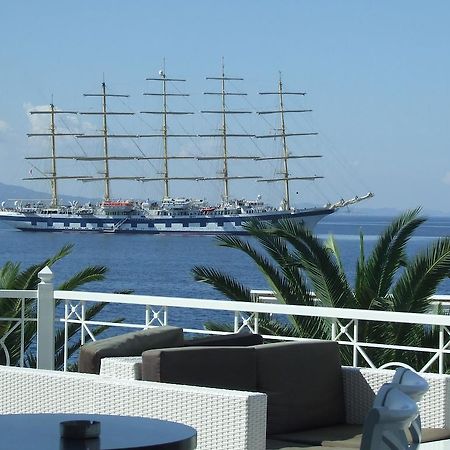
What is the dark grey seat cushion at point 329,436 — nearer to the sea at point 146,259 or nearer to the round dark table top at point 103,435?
the round dark table top at point 103,435

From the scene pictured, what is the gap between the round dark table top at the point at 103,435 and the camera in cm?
307

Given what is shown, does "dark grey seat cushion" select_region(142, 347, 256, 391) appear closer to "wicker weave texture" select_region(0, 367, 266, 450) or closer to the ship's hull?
"wicker weave texture" select_region(0, 367, 266, 450)

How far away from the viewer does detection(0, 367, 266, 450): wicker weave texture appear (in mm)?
4422

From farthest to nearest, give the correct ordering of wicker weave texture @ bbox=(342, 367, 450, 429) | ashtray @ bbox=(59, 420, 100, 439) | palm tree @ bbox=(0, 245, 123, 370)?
palm tree @ bbox=(0, 245, 123, 370) → wicker weave texture @ bbox=(342, 367, 450, 429) → ashtray @ bbox=(59, 420, 100, 439)

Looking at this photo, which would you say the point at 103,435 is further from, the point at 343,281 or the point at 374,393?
the point at 343,281

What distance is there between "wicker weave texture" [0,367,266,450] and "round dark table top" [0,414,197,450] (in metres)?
0.90

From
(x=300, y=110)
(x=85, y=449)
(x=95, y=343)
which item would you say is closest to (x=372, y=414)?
(x=85, y=449)

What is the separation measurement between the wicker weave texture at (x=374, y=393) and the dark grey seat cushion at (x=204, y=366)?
466mm

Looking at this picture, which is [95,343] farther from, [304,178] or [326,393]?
[304,178]

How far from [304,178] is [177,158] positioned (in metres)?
9.61

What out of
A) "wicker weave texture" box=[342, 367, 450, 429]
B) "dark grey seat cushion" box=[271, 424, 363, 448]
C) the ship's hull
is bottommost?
"dark grey seat cushion" box=[271, 424, 363, 448]

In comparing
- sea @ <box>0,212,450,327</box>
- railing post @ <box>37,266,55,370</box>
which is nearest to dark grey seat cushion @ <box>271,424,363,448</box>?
railing post @ <box>37,266,55,370</box>

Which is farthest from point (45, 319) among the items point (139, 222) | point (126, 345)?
point (139, 222)

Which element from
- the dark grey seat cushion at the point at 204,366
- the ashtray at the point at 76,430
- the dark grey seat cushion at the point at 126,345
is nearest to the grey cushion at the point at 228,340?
the dark grey seat cushion at the point at 126,345
